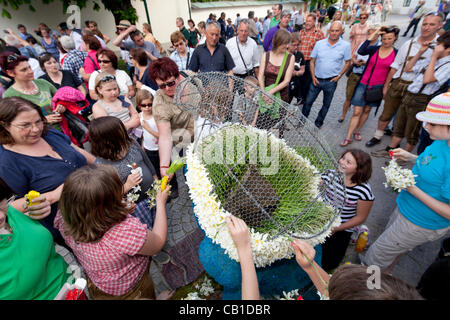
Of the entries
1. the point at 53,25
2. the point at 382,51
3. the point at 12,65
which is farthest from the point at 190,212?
the point at 53,25

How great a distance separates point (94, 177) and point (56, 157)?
1.23m

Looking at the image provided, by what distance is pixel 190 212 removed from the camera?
3.94 metres

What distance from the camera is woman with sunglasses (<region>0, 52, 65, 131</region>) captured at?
333cm

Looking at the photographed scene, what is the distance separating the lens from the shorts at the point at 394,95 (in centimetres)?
428

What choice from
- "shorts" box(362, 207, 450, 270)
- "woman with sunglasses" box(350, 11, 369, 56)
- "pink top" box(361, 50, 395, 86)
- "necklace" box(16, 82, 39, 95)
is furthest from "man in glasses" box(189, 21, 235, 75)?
"woman with sunglasses" box(350, 11, 369, 56)

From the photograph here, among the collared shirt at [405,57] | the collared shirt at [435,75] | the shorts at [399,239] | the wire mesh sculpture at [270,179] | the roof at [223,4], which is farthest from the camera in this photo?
the roof at [223,4]

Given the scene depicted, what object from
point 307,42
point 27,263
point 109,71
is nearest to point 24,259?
point 27,263

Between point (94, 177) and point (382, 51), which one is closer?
point (94, 177)

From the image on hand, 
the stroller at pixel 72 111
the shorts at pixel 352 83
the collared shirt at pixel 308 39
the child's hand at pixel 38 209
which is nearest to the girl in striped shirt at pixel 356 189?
the child's hand at pixel 38 209

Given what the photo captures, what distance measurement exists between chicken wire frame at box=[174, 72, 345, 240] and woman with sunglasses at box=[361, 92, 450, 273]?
1.00 metres

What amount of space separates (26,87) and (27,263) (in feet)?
10.7

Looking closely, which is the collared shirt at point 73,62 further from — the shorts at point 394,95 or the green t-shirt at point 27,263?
the shorts at point 394,95

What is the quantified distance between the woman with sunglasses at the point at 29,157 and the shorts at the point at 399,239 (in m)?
3.52
